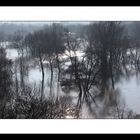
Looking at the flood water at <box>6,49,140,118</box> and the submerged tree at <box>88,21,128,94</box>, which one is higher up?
the submerged tree at <box>88,21,128,94</box>

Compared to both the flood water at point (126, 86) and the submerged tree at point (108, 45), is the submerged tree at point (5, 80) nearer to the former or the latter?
the flood water at point (126, 86)

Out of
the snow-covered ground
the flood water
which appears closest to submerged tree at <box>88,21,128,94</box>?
the flood water

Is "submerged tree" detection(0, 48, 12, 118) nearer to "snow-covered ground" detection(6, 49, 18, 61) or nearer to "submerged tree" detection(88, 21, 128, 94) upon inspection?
"snow-covered ground" detection(6, 49, 18, 61)

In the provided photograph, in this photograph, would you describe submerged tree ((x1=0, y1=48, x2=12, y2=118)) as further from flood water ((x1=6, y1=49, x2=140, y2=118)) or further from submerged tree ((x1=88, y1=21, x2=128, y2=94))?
submerged tree ((x1=88, y1=21, x2=128, y2=94))

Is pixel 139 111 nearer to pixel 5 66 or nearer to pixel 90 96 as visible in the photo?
pixel 90 96

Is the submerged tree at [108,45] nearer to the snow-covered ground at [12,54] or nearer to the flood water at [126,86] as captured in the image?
the flood water at [126,86]

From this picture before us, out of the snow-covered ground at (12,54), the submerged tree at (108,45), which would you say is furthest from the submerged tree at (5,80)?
the submerged tree at (108,45)

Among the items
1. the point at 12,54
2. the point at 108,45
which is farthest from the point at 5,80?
the point at 108,45

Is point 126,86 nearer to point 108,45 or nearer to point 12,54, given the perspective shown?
point 108,45

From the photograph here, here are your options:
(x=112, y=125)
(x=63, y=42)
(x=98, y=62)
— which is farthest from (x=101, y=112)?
(x=63, y=42)

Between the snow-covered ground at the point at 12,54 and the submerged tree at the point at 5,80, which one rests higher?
the snow-covered ground at the point at 12,54

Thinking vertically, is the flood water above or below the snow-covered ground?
below
